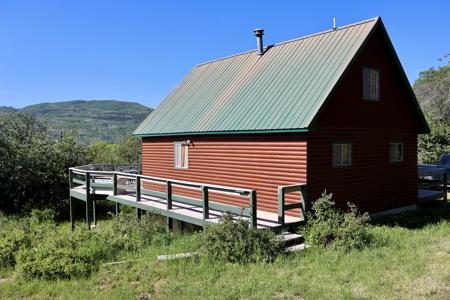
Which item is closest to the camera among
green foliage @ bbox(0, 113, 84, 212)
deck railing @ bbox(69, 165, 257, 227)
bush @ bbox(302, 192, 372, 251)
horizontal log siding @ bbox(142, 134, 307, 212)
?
bush @ bbox(302, 192, 372, 251)

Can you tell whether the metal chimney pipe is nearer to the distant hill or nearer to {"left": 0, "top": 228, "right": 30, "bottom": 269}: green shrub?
{"left": 0, "top": 228, "right": 30, "bottom": 269}: green shrub

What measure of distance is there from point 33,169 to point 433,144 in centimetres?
2638

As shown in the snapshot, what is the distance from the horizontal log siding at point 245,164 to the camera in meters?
12.9

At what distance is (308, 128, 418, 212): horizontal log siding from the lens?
1287 cm

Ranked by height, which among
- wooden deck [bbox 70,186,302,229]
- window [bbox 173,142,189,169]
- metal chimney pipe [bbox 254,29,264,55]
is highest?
metal chimney pipe [bbox 254,29,264,55]

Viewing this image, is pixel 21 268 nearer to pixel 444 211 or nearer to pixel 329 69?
pixel 329 69

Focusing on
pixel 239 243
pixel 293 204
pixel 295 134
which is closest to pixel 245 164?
pixel 295 134

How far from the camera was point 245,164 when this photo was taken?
567 inches

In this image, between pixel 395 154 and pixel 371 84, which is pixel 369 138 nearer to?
pixel 371 84

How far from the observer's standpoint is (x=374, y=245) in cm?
1021

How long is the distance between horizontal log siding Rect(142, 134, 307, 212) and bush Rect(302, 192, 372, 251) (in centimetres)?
141

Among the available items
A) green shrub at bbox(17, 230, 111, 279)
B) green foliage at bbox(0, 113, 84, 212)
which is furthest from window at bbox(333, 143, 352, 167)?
green foliage at bbox(0, 113, 84, 212)

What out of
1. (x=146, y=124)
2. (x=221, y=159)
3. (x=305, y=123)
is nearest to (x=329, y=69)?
(x=305, y=123)

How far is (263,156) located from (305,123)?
2.20m
